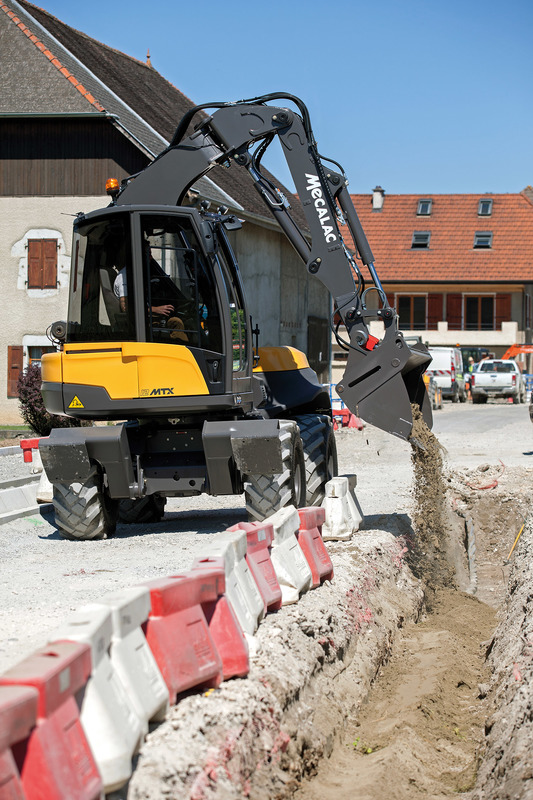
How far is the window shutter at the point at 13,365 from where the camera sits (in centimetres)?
2398

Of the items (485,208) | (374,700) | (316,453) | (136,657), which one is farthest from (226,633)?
(485,208)

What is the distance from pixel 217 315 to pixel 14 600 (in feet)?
12.1

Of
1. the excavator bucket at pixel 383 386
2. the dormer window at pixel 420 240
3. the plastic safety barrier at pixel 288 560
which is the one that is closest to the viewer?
the plastic safety barrier at pixel 288 560

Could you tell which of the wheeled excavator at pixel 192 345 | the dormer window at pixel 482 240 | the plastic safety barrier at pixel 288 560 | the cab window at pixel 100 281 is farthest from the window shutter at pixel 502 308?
→ the plastic safety barrier at pixel 288 560

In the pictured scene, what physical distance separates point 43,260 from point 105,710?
20988 millimetres

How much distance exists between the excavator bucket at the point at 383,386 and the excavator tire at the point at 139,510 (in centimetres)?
303

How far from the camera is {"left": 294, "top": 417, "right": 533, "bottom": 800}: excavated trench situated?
515cm

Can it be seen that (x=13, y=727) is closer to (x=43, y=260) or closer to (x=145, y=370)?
(x=145, y=370)

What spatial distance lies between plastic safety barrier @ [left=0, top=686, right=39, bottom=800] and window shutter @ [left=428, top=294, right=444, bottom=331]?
51172 millimetres

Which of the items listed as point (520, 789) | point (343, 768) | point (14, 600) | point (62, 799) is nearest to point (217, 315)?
point (14, 600)

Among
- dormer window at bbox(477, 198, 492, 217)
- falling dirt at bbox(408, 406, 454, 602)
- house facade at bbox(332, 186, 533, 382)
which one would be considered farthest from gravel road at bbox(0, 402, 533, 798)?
dormer window at bbox(477, 198, 492, 217)

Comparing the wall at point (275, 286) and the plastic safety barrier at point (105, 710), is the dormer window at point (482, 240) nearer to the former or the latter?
the wall at point (275, 286)

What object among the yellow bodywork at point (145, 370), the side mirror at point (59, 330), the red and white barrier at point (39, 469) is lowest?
the red and white barrier at point (39, 469)

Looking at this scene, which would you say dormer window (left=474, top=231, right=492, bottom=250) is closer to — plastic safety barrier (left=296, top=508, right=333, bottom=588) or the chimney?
the chimney
